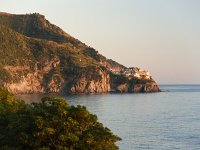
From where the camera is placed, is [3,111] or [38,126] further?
[3,111]

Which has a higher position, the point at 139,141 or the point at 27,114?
the point at 27,114

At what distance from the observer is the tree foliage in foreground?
1316 inches

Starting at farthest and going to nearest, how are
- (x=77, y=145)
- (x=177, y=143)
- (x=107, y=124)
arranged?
(x=107, y=124) < (x=177, y=143) < (x=77, y=145)

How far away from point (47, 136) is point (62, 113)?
228 cm

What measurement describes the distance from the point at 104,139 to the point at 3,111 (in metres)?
12.1

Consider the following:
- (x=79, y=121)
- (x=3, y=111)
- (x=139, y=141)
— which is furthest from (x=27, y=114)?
(x=139, y=141)

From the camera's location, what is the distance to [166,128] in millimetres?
96000

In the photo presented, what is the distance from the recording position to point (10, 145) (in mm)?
34719

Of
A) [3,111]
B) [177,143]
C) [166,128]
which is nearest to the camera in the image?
[3,111]

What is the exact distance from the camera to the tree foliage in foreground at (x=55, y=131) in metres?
33.4

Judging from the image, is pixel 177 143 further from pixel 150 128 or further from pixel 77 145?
pixel 77 145

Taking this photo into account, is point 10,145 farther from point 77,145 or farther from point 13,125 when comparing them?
point 77,145

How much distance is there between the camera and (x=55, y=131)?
33844 mm

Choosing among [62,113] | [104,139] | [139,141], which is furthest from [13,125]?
[139,141]
